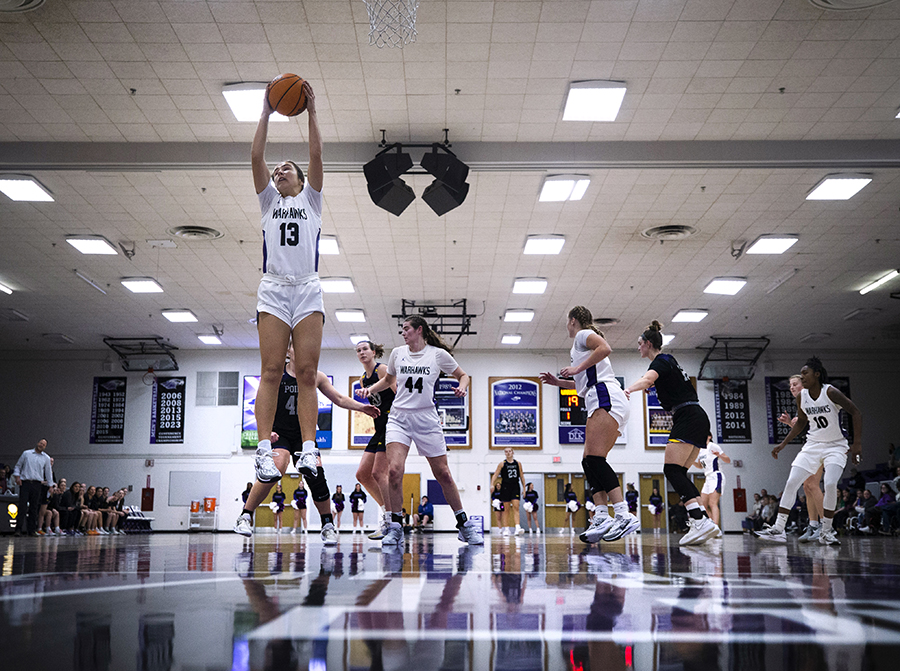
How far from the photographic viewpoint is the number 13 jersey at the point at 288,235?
4242 millimetres

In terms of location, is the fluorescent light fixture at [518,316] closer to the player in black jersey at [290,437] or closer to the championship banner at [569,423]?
the championship banner at [569,423]

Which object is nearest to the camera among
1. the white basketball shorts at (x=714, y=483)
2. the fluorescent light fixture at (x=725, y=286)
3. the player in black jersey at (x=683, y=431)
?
the player in black jersey at (x=683, y=431)

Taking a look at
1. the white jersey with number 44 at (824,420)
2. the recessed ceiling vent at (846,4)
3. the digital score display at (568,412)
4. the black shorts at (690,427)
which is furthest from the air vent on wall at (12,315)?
the recessed ceiling vent at (846,4)

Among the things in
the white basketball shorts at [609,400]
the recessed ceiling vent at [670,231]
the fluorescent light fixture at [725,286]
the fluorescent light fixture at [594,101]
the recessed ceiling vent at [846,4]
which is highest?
the recessed ceiling vent at [846,4]

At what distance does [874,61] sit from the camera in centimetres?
897

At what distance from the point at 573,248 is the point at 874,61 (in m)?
6.63

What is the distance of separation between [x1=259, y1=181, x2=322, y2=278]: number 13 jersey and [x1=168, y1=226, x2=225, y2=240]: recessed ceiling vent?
33.4 feet

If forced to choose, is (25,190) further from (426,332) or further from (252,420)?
(252,420)

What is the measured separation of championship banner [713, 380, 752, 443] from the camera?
2367 centimetres

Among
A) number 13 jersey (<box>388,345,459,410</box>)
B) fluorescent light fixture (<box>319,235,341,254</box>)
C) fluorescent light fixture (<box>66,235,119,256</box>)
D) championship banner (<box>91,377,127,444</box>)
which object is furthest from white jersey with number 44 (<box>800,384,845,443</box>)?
championship banner (<box>91,377,127,444</box>)

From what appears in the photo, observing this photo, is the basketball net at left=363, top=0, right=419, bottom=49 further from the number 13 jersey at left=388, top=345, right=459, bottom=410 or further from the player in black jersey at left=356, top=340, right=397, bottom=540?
the number 13 jersey at left=388, top=345, right=459, bottom=410

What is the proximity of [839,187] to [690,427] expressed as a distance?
24.7 feet

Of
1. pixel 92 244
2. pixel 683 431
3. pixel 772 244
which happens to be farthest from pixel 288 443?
pixel 772 244

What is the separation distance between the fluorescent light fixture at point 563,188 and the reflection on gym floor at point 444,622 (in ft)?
30.8
